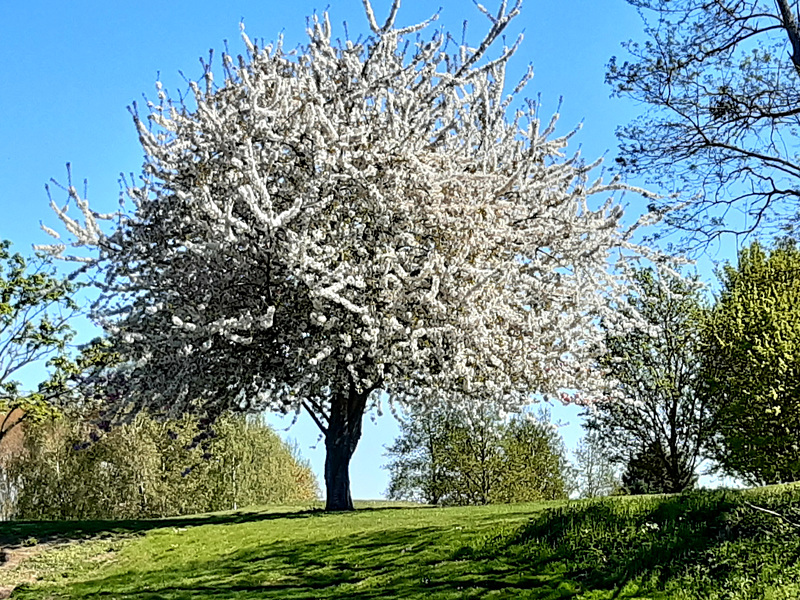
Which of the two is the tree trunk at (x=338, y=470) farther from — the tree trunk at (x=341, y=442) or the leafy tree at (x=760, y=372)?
the leafy tree at (x=760, y=372)

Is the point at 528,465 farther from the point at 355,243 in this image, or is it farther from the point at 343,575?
the point at 343,575

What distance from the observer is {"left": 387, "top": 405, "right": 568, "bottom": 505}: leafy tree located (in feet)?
93.4

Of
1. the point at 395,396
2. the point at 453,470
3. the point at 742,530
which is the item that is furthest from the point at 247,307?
the point at 453,470

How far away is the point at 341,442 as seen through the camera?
1578 cm

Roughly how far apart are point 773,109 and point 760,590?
7895 mm

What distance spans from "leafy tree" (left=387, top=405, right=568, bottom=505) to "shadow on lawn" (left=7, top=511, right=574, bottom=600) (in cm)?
1688

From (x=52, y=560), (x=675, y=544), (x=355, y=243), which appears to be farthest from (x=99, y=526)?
(x=675, y=544)

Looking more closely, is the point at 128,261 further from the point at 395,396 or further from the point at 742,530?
the point at 742,530

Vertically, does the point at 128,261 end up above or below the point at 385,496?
above

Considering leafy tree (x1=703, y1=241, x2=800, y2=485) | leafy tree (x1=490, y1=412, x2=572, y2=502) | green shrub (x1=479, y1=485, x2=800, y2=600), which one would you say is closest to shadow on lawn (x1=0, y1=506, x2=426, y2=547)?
green shrub (x1=479, y1=485, x2=800, y2=600)

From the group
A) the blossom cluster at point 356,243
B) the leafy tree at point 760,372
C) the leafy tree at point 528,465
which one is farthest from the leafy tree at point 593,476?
the blossom cluster at point 356,243

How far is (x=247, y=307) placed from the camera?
13.9 metres

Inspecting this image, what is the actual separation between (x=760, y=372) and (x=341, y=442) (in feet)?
39.2

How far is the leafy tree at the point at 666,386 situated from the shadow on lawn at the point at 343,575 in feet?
45.2
